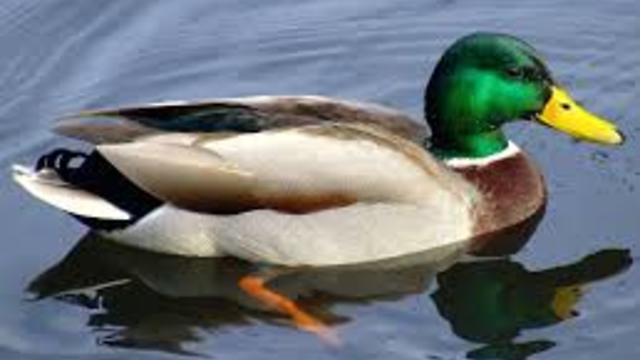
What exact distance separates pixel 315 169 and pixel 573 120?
48.1 inches

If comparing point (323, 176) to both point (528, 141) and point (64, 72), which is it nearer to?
point (528, 141)

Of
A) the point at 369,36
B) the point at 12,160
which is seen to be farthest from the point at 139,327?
the point at 369,36

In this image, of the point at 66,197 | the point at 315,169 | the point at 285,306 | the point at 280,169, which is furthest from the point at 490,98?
the point at 66,197

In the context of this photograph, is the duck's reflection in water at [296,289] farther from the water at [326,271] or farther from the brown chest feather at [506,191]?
Result: the brown chest feather at [506,191]

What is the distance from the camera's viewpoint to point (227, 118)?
24.3 ft

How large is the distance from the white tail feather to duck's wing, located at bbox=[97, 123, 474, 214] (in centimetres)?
17

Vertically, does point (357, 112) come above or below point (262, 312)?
above

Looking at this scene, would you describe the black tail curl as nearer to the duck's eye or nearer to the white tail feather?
the white tail feather

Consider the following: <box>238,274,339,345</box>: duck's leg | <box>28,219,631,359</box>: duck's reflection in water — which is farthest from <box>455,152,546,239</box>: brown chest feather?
<box>238,274,339,345</box>: duck's leg

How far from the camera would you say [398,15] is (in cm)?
953

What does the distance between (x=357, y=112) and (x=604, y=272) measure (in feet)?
4.09

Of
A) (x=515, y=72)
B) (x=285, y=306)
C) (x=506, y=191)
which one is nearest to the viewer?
(x=285, y=306)

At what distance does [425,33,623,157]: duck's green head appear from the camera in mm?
7504

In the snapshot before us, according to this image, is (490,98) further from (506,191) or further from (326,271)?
(326,271)
